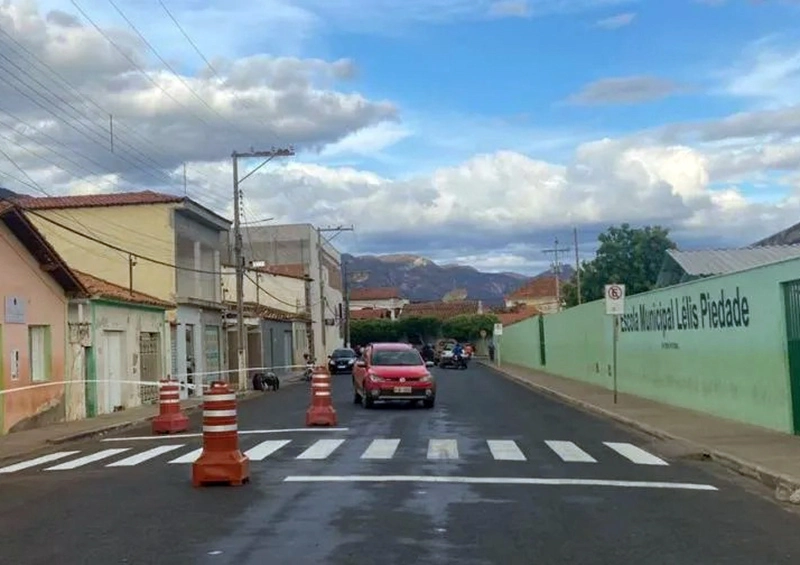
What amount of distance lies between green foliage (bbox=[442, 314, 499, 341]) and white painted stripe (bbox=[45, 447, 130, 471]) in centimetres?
9082

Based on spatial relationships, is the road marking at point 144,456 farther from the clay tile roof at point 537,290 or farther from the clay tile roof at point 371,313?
the clay tile roof at point 537,290

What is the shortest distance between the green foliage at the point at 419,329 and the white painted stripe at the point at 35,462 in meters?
88.7

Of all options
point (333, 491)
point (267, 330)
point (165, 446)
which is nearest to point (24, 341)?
point (165, 446)

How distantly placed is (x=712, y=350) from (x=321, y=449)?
913 cm

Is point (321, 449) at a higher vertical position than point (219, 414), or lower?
lower

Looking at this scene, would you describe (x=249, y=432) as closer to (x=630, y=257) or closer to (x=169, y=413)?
(x=169, y=413)

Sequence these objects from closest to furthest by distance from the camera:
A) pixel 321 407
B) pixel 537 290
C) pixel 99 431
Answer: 1. pixel 321 407
2. pixel 99 431
3. pixel 537 290

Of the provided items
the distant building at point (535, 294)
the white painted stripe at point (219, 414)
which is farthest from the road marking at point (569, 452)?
the distant building at point (535, 294)

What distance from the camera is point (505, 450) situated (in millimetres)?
16406

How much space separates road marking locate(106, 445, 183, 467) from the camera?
15.6 metres

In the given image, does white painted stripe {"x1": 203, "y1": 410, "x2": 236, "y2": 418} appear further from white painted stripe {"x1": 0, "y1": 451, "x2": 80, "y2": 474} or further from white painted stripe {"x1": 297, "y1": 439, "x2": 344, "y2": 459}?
white painted stripe {"x1": 0, "y1": 451, "x2": 80, "y2": 474}

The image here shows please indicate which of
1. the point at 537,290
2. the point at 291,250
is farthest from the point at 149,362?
the point at 537,290

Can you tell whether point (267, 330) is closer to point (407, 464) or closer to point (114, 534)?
point (407, 464)

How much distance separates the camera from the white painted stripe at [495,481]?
1250 centimetres
